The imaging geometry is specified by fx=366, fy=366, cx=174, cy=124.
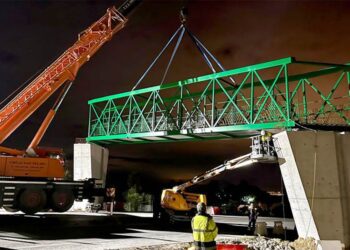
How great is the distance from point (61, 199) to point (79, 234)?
6.34m

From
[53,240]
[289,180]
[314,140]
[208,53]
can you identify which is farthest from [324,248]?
[208,53]

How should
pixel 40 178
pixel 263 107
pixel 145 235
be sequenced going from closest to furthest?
pixel 145 235 < pixel 263 107 < pixel 40 178

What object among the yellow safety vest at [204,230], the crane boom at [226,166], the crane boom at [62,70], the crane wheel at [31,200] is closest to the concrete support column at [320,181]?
the crane boom at [226,166]

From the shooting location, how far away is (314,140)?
14961 mm

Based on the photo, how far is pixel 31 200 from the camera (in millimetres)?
21688

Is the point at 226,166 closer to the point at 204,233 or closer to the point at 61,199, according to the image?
the point at 61,199

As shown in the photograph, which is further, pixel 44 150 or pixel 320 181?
pixel 44 150

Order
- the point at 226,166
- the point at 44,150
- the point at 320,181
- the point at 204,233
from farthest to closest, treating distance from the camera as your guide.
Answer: the point at 44,150 < the point at 226,166 < the point at 320,181 < the point at 204,233

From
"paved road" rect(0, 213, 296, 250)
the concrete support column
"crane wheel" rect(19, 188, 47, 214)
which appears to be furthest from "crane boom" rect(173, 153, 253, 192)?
"crane wheel" rect(19, 188, 47, 214)

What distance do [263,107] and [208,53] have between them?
6701 mm

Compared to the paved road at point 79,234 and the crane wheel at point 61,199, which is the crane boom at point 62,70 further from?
the paved road at point 79,234

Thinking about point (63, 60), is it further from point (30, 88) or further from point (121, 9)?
point (121, 9)

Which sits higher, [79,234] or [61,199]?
[61,199]

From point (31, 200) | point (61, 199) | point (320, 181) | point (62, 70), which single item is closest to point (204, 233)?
point (320, 181)
